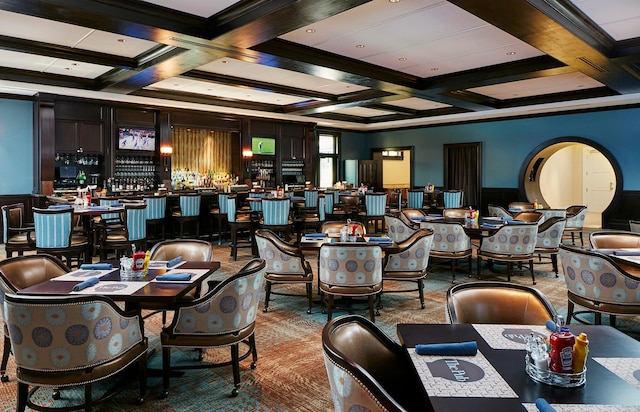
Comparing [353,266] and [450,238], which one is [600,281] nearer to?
[353,266]

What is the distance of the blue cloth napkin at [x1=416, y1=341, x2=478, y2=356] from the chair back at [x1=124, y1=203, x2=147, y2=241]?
5.49m

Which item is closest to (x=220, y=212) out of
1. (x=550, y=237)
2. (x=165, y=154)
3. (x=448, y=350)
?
(x=165, y=154)

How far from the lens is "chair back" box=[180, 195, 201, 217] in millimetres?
8391

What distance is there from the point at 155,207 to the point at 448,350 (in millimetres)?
6962

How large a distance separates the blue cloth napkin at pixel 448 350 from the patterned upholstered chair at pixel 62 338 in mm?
1628

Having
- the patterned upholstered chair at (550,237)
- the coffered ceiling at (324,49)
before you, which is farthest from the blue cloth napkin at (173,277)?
the patterned upholstered chair at (550,237)

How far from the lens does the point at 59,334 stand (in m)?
2.22

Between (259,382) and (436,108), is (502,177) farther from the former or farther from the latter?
(259,382)

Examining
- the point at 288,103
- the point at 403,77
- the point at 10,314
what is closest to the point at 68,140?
the point at 288,103

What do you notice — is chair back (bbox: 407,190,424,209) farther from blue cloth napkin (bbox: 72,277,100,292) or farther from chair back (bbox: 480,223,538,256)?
blue cloth napkin (bbox: 72,277,100,292)

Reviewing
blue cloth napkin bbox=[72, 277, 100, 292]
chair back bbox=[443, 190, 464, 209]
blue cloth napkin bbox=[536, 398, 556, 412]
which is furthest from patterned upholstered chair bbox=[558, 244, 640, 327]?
chair back bbox=[443, 190, 464, 209]

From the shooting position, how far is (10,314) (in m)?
2.22

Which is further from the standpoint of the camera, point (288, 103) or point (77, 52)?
point (288, 103)

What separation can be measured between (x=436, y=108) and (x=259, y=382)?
11.1 m
